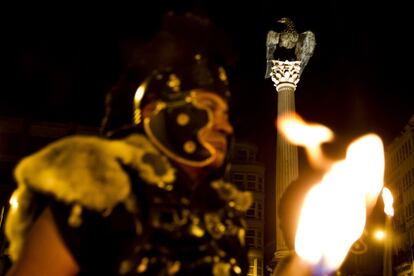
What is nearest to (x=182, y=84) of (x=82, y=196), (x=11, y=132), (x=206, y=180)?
(x=206, y=180)

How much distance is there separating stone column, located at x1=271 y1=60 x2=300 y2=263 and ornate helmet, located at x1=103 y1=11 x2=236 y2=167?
17790 millimetres

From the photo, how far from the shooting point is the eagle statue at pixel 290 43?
21344mm

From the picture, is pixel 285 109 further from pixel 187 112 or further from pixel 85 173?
pixel 85 173

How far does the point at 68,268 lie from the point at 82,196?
34 centimetres

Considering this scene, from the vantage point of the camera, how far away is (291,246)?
3.40 metres

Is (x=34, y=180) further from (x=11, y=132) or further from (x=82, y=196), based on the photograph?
(x=11, y=132)

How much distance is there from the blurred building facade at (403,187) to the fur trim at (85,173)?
42657 mm

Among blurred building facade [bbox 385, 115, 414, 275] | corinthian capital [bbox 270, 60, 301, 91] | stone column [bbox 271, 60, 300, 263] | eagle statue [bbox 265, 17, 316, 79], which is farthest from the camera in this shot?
blurred building facade [bbox 385, 115, 414, 275]

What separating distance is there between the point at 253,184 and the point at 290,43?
75.1 ft

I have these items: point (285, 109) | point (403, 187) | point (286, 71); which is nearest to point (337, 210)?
point (285, 109)

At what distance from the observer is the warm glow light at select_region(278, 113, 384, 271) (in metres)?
3.02

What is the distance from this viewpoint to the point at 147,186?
2.17 meters

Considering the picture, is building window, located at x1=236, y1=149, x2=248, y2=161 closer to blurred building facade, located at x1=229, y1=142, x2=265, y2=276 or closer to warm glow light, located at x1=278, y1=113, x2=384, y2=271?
blurred building facade, located at x1=229, y1=142, x2=265, y2=276

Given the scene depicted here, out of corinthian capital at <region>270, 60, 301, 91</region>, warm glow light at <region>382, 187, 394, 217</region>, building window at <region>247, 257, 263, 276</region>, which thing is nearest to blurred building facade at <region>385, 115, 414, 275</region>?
building window at <region>247, 257, 263, 276</region>
